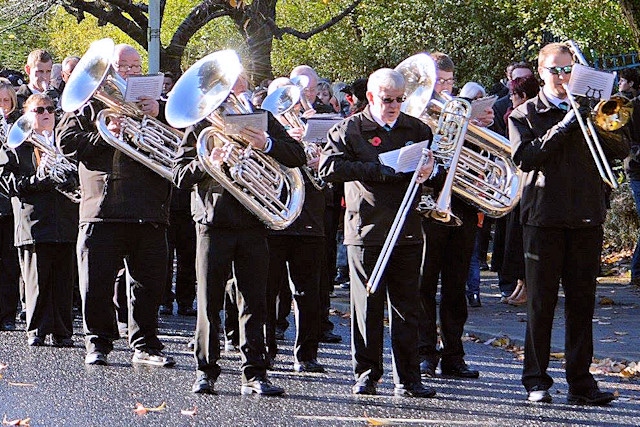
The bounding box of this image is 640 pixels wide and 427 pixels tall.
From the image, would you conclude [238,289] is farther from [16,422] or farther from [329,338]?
[329,338]

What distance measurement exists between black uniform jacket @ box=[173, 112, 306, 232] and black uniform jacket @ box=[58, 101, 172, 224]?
2.79 feet

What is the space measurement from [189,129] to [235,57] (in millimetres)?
537

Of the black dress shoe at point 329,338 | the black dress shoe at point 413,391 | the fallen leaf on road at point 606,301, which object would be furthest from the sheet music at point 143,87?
the fallen leaf on road at point 606,301

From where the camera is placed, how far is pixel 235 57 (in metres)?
8.02

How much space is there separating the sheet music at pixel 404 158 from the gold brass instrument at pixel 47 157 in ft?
9.66

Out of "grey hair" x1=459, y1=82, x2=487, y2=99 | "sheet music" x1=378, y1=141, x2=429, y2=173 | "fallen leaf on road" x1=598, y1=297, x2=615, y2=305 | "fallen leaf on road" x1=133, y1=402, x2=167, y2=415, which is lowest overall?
"fallen leaf on road" x1=133, y1=402, x2=167, y2=415

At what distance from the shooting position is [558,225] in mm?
7785

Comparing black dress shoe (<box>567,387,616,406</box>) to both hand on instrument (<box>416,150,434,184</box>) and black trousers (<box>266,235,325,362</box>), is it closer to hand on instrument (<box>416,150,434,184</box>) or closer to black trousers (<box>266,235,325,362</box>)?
hand on instrument (<box>416,150,434,184</box>)

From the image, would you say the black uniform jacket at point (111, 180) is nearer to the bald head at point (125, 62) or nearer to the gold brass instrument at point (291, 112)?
the bald head at point (125, 62)

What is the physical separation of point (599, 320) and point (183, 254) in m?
3.72

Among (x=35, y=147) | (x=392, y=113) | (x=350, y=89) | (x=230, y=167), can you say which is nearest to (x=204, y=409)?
(x=230, y=167)

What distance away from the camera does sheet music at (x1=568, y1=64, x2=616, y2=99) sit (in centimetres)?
731

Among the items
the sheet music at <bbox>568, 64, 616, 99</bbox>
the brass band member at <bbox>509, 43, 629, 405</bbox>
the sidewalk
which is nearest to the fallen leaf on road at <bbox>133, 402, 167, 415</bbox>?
the brass band member at <bbox>509, 43, 629, 405</bbox>

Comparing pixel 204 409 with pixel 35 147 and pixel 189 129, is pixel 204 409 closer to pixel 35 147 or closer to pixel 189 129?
pixel 189 129
